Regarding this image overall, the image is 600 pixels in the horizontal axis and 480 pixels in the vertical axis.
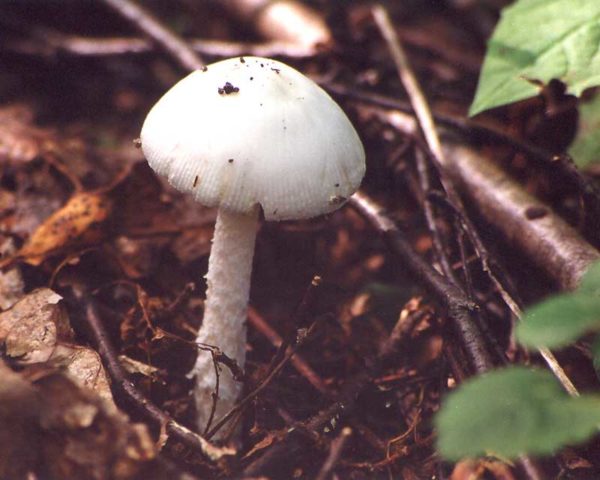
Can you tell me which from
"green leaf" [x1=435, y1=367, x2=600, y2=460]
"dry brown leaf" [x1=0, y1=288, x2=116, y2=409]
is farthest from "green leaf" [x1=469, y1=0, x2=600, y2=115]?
"dry brown leaf" [x1=0, y1=288, x2=116, y2=409]

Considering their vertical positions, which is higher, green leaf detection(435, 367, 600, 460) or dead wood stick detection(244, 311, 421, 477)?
green leaf detection(435, 367, 600, 460)

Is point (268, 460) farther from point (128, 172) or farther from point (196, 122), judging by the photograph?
point (128, 172)

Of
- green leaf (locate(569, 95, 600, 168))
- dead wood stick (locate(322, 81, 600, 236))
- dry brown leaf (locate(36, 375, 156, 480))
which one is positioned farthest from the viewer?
green leaf (locate(569, 95, 600, 168))

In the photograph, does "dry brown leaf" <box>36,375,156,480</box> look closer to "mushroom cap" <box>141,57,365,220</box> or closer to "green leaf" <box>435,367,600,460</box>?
"mushroom cap" <box>141,57,365,220</box>

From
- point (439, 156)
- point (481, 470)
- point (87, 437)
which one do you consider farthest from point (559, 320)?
point (439, 156)

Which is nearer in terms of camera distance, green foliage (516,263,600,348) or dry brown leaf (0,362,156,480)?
green foliage (516,263,600,348)

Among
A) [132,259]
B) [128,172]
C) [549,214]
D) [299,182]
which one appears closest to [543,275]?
[549,214]

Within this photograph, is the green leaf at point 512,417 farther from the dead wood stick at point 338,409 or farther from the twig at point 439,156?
the dead wood stick at point 338,409
